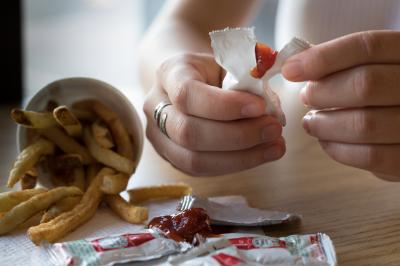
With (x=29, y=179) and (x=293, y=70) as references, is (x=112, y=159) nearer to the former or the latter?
(x=29, y=179)

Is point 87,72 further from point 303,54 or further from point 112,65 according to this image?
point 303,54

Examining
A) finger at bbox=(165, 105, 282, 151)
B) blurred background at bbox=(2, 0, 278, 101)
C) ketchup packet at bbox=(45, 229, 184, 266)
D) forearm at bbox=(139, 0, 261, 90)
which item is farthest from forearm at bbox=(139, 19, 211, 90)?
blurred background at bbox=(2, 0, 278, 101)

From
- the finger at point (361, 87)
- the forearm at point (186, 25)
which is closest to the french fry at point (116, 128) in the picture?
the finger at point (361, 87)

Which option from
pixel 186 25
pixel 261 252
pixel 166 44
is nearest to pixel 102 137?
pixel 261 252

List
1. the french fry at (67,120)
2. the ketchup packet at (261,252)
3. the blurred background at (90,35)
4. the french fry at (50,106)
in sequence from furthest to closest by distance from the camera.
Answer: the blurred background at (90,35) → the french fry at (50,106) → the french fry at (67,120) → the ketchup packet at (261,252)

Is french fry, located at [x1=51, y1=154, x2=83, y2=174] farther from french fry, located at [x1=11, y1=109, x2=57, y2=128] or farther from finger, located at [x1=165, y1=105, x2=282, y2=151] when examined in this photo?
finger, located at [x1=165, y1=105, x2=282, y2=151]

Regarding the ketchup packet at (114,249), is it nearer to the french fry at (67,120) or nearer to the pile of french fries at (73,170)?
the pile of french fries at (73,170)
